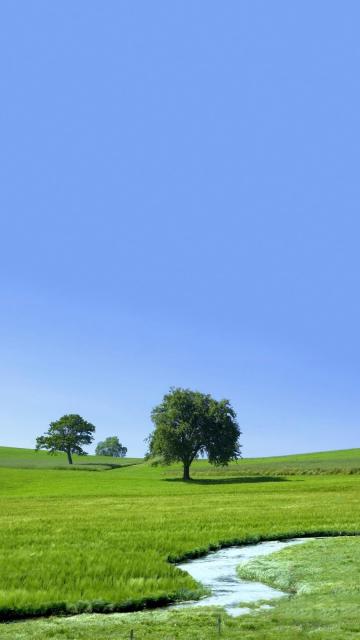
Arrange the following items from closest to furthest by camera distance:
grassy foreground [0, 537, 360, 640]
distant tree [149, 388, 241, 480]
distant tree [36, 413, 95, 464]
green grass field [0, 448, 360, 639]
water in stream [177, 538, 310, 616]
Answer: grassy foreground [0, 537, 360, 640] < green grass field [0, 448, 360, 639] < water in stream [177, 538, 310, 616] < distant tree [149, 388, 241, 480] < distant tree [36, 413, 95, 464]

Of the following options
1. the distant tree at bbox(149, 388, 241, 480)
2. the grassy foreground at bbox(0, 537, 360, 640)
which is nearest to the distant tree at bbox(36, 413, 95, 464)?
the distant tree at bbox(149, 388, 241, 480)

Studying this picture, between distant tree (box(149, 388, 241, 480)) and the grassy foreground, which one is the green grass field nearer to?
the grassy foreground

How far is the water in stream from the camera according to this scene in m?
15.5

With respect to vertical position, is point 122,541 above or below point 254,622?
above

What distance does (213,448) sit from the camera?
91125mm

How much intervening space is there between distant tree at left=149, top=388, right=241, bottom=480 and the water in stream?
6335cm

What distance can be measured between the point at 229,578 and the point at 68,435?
132319 mm

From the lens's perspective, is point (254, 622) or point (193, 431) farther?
point (193, 431)

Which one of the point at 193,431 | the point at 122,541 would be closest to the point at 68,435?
the point at 193,431

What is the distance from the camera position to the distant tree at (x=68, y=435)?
5773 inches

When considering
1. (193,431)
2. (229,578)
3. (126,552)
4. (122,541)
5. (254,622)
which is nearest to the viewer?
(254,622)

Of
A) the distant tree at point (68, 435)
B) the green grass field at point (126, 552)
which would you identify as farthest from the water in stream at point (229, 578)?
the distant tree at point (68, 435)

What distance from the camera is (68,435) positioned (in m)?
148

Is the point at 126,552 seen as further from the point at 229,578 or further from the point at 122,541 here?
the point at 229,578
